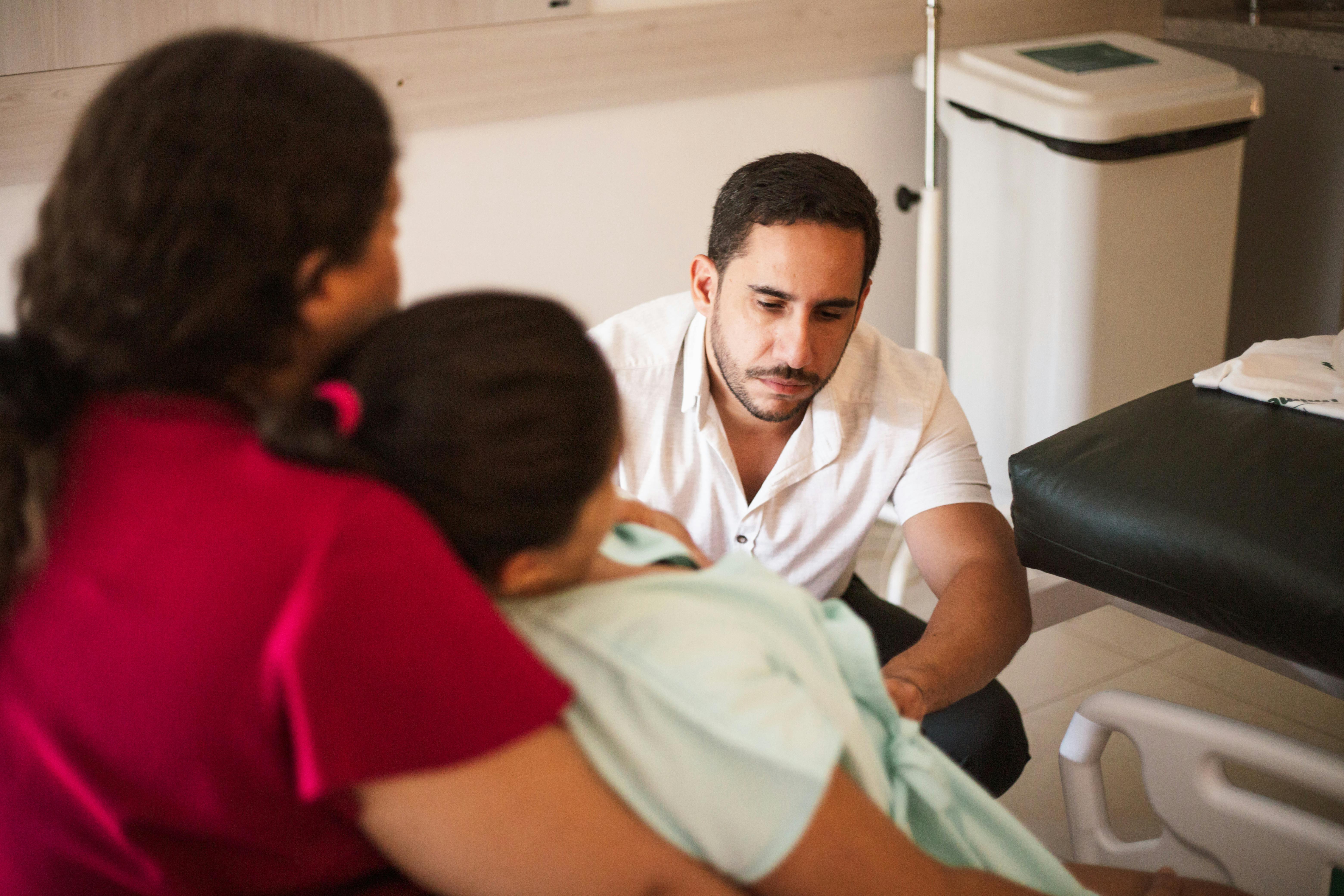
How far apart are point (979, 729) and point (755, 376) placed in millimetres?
585

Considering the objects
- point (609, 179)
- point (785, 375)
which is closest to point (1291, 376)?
point (785, 375)

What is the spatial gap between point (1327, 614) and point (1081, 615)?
54.2 inches

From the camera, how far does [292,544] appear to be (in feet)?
2.01

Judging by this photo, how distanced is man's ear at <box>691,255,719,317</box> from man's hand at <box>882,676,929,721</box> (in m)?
0.66

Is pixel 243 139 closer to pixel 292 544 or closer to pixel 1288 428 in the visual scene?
pixel 292 544

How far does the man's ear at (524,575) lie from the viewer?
2.48ft

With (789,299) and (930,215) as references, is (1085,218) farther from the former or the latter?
(789,299)

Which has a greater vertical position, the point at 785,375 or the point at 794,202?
the point at 794,202

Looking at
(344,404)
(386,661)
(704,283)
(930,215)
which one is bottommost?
(930,215)

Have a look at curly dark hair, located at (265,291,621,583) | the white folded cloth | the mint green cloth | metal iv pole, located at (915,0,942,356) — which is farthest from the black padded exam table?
metal iv pole, located at (915,0,942,356)

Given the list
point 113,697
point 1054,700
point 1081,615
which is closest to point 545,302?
point 113,697

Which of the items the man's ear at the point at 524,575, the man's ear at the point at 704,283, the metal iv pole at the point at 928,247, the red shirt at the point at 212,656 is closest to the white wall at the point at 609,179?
the metal iv pole at the point at 928,247

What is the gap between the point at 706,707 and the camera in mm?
732

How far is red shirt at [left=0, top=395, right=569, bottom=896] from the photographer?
600 millimetres
